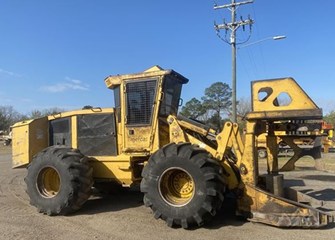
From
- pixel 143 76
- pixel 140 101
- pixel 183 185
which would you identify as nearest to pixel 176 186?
pixel 183 185

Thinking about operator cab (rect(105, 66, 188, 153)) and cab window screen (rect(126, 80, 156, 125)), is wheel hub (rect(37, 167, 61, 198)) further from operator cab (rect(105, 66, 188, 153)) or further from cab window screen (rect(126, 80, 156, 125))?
cab window screen (rect(126, 80, 156, 125))

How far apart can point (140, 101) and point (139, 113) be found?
0.26 m

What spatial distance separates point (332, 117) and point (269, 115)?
4835 centimetres

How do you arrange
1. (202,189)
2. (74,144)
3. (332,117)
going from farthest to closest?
(332,117) < (74,144) < (202,189)

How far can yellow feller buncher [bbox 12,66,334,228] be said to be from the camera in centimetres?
674

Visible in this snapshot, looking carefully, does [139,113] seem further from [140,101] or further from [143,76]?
[143,76]

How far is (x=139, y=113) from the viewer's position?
8.45m

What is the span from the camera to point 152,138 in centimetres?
826

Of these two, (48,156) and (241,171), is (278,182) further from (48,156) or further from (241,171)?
(48,156)

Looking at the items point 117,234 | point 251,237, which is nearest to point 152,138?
point 117,234

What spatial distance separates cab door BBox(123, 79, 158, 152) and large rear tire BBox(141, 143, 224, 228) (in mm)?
1202

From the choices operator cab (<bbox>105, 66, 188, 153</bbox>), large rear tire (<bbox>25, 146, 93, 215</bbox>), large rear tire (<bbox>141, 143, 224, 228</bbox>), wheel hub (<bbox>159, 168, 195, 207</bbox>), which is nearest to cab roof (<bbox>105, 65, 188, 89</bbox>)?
operator cab (<bbox>105, 66, 188, 153</bbox>)

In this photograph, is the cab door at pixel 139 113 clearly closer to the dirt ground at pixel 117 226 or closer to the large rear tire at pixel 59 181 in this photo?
the large rear tire at pixel 59 181

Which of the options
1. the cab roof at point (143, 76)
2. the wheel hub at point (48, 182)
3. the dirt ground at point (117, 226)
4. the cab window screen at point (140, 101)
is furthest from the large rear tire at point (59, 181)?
the cab roof at point (143, 76)
